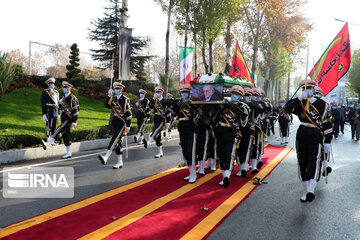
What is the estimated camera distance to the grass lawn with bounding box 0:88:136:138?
11500 mm

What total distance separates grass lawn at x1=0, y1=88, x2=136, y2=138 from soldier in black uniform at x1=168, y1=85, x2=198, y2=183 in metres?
5.47

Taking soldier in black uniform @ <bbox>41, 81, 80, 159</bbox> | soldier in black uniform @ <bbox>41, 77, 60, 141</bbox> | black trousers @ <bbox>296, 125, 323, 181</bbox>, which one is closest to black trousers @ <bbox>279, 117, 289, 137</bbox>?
black trousers @ <bbox>296, 125, 323, 181</bbox>

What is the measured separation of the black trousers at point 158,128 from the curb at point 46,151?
9.03ft

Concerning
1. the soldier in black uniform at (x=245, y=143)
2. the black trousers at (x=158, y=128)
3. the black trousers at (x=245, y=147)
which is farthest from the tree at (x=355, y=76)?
the black trousers at (x=245, y=147)

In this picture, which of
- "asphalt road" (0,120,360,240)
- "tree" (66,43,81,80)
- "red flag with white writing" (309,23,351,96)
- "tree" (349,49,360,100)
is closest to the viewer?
"asphalt road" (0,120,360,240)

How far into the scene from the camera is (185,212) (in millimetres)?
4723

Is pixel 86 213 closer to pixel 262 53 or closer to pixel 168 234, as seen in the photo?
pixel 168 234

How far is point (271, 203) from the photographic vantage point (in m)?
5.31

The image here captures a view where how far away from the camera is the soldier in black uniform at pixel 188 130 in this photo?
21.5 feet

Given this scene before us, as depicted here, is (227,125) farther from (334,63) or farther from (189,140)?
(334,63)

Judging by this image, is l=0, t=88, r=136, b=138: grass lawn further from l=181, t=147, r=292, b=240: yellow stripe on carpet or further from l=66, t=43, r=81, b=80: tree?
l=181, t=147, r=292, b=240: yellow stripe on carpet

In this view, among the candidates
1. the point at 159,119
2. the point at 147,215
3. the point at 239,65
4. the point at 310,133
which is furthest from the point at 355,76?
the point at 147,215

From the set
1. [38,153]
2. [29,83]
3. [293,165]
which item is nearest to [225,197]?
[293,165]

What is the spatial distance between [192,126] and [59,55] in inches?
2883
